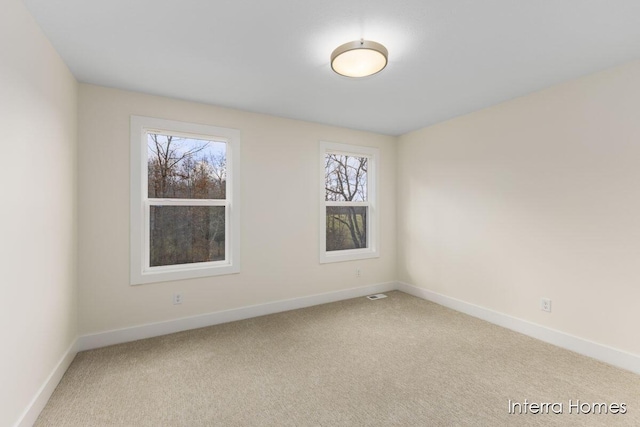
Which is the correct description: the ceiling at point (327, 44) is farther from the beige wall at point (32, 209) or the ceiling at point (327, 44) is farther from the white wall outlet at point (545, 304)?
the white wall outlet at point (545, 304)

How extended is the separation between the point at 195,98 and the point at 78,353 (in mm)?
2649

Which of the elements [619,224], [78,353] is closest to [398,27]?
[619,224]

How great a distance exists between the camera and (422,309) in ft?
12.3

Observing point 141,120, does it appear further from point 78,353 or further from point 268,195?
point 78,353

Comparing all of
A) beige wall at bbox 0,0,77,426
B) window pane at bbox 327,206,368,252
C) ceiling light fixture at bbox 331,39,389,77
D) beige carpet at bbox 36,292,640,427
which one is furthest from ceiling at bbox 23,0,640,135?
beige carpet at bbox 36,292,640,427

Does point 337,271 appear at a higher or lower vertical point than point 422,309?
higher

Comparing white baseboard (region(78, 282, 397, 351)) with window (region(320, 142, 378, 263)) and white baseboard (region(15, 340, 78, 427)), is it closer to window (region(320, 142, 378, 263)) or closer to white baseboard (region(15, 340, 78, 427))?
white baseboard (region(15, 340, 78, 427))

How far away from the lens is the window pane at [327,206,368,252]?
4.26 m

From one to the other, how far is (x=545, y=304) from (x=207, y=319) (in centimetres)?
349

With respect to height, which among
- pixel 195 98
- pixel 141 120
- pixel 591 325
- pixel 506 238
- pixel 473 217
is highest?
pixel 195 98

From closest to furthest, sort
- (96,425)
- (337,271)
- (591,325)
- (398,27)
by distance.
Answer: (96,425), (398,27), (591,325), (337,271)

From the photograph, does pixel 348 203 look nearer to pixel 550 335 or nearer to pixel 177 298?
pixel 177 298

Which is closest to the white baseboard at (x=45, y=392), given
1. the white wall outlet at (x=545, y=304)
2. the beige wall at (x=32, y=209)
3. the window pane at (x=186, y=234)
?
the beige wall at (x=32, y=209)

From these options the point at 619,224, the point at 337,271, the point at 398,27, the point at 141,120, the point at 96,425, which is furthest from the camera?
the point at 337,271
